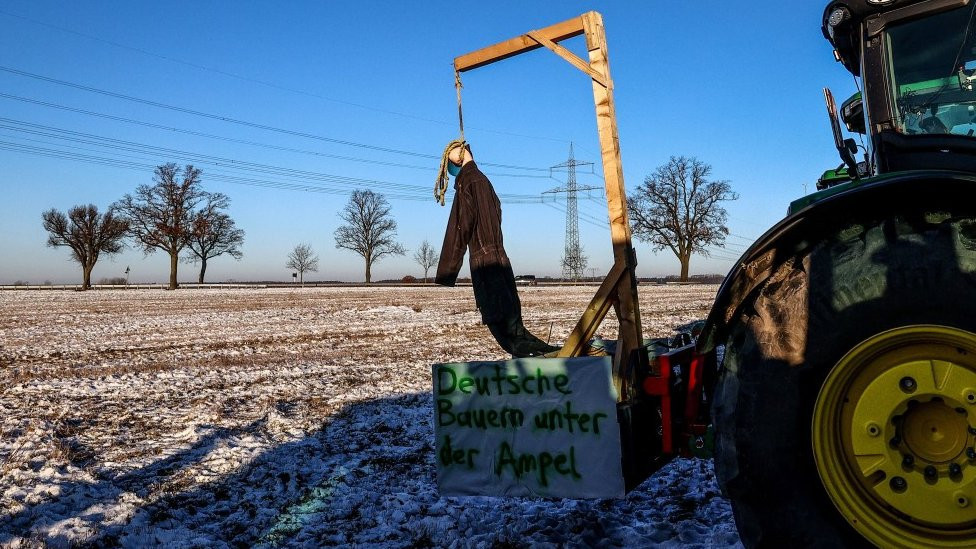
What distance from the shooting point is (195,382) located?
6.93 m

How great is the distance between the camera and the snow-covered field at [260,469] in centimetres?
291

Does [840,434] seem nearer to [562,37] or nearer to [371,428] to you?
[562,37]

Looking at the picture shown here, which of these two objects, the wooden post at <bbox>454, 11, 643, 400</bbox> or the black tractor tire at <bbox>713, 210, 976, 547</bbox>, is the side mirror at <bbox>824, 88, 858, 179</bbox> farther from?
the wooden post at <bbox>454, 11, 643, 400</bbox>

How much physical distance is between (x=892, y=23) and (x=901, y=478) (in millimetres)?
1814

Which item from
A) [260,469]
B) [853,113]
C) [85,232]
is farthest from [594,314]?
[85,232]

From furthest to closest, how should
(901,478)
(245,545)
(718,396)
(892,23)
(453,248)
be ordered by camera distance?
(453,248) → (245,545) → (892,23) → (718,396) → (901,478)

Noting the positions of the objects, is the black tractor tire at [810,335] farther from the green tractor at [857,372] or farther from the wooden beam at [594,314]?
the wooden beam at [594,314]

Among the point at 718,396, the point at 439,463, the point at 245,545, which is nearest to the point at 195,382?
the point at 245,545

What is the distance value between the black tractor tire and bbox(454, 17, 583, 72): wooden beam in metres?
1.57

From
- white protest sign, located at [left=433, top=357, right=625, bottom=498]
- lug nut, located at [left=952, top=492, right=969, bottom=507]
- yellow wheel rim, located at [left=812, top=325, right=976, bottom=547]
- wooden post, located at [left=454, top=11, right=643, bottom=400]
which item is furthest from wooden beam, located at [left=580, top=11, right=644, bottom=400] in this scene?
lug nut, located at [left=952, top=492, right=969, bottom=507]

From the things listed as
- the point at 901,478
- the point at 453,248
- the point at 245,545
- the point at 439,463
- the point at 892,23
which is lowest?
the point at 245,545

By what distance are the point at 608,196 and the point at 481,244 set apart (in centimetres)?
93

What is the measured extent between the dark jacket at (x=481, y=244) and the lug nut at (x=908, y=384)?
6.87ft

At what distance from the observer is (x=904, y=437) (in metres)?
1.69
